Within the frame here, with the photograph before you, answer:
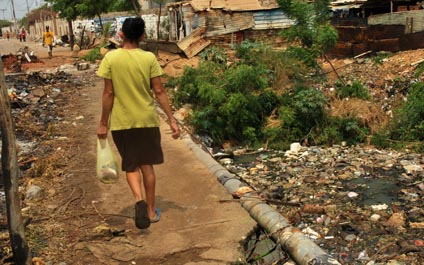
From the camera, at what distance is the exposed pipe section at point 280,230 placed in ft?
12.2

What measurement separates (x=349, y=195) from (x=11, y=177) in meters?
4.40

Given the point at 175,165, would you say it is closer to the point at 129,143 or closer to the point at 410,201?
the point at 129,143

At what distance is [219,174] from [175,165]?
2.42ft

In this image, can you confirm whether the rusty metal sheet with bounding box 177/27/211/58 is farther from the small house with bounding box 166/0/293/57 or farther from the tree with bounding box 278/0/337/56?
the tree with bounding box 278/0/337/56

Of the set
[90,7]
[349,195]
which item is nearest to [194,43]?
[349,195]

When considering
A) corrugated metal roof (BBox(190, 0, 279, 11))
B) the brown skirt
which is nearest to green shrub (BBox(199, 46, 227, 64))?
corrugated metal roof (BBox(190, 0, 279, 11))

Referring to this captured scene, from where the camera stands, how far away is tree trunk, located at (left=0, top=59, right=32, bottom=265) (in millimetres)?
3036

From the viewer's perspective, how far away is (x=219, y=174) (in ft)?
18.7

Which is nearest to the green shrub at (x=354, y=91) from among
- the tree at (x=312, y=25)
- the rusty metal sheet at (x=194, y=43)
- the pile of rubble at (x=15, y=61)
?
the tree at (x=312, y=25)

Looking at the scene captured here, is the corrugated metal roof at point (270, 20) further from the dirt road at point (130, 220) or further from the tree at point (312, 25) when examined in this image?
the dirt road at point (130, 220)

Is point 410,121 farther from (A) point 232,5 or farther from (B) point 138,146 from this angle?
(A) point 232,5

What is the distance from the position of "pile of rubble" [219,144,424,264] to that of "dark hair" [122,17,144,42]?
2.25m

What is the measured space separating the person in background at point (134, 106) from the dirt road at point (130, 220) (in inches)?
11.5

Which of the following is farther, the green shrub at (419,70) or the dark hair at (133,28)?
the green shrub at (419,70)
